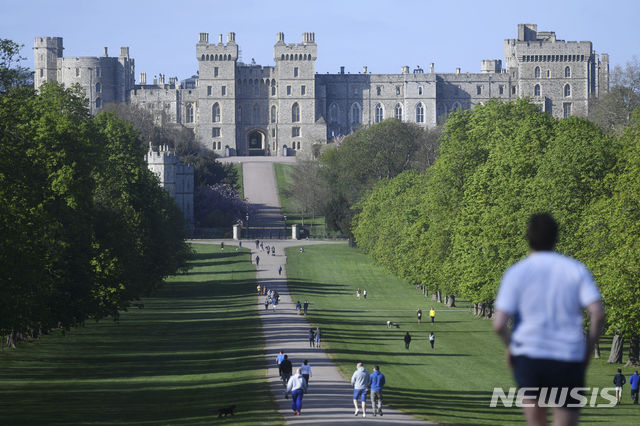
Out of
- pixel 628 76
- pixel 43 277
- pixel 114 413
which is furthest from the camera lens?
pixel 628 76

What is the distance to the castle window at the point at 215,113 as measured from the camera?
599 feet

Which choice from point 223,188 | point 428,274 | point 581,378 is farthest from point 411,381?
point 223,188

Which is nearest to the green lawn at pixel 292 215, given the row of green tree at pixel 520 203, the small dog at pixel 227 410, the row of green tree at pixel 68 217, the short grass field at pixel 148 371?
the row of green tree at pixel 520 203

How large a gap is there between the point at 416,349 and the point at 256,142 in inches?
5502

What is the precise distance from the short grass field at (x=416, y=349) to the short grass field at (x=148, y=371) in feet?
12.9

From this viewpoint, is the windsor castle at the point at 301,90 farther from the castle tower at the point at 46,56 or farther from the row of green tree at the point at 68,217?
the row of green tree at the point at 68,217

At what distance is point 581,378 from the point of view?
680 cm

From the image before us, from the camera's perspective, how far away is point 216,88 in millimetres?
183250

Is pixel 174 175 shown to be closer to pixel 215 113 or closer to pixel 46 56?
pixel 215 113

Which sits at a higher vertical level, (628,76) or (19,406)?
(628,76)

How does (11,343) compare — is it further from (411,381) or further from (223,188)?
(223,188)

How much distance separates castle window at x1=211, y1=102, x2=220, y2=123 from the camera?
182 metres

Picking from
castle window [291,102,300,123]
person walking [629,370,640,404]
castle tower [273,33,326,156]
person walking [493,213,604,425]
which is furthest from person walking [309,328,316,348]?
castle window [291,102,300,123]

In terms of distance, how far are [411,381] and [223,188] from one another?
93635 mm
